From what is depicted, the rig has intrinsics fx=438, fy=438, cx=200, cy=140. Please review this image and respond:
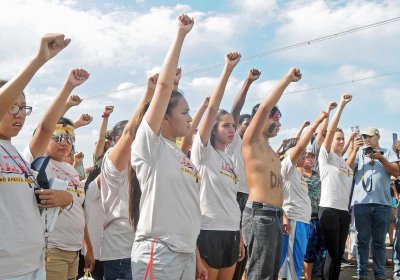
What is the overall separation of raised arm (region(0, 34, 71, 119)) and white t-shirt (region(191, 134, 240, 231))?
72.8 inches

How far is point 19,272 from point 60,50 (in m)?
1.10

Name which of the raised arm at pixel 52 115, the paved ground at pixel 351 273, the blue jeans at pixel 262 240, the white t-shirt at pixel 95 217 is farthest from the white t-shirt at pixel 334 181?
the raised arm at pixel 52 115

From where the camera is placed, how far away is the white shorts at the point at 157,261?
8.42 feet

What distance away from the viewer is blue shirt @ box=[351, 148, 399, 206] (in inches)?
255

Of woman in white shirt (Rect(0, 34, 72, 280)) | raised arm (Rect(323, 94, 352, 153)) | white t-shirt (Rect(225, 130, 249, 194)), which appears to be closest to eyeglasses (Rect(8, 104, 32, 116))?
woman in white shirt (Rect(0, 34, 72, 280))

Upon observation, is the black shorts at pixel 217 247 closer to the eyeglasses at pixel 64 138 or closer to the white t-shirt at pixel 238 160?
the white t-shirt at pixel 238 160

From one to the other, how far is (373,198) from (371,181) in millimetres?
267

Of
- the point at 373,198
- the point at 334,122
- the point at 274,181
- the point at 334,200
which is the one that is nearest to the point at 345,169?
the point at 334,200

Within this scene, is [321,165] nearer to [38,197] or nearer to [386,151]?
[386,151]

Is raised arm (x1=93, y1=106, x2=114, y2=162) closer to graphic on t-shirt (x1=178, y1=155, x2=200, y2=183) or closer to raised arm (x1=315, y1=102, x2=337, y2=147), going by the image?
graphic on t-shirt (x1=178, y1=155, x2=200, y2=183)

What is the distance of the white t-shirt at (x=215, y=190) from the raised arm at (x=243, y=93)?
0.78 m

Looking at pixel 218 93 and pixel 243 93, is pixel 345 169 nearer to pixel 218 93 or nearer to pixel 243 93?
pixel 243 93

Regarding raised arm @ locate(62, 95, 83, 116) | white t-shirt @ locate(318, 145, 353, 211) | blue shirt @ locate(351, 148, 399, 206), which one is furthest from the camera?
blue shirt @ locate(351, 148, 399, 206)

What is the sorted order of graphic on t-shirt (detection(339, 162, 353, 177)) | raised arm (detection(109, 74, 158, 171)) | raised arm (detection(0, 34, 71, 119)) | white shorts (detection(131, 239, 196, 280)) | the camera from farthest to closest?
the camera → graphic on t-shirt (detection(339, 162, 353, 177)) → raised arm (detection(109, 74, 158, 171)) → white shorts (detection(131, 239, 196, 280)) → raised arm (detection(0, 34, 71, 119))
